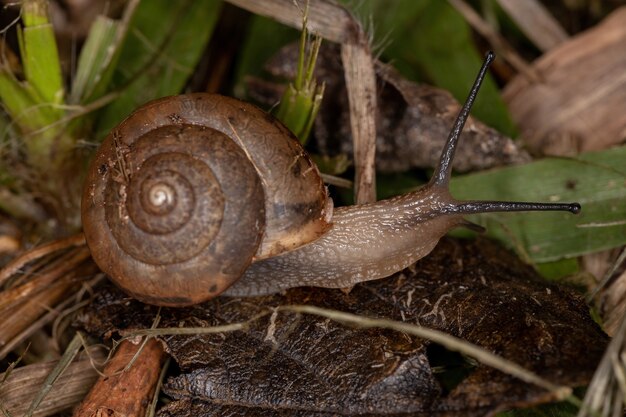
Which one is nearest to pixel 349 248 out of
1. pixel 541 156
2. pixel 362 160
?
pixel 362 160

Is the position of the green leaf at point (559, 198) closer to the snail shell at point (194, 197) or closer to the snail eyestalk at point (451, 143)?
the snail eyestalk at point (451, 143)

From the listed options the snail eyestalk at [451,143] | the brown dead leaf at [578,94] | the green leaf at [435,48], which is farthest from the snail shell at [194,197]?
the brown dead leaf at [578,94]

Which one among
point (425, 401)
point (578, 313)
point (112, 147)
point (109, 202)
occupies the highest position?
point (112, 147)

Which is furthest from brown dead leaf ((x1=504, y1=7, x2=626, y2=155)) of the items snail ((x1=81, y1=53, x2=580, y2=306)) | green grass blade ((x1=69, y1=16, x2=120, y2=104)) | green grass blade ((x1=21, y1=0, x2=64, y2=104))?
green grass blade ((x1=21, y1=0, x2=64, y2=104))

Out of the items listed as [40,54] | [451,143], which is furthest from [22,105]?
[451,143]

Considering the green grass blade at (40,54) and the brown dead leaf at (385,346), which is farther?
the green grass blade at (40,54)

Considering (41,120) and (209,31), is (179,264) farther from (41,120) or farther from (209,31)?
(209,31)

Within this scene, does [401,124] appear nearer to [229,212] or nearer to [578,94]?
[578,94]
